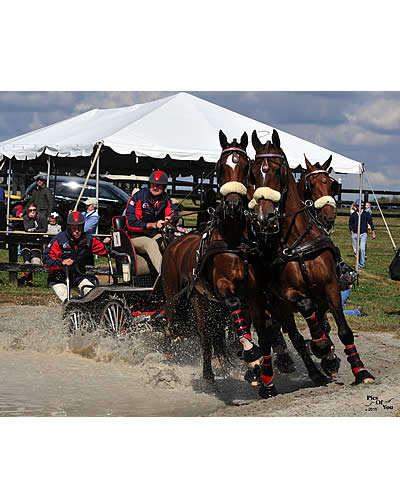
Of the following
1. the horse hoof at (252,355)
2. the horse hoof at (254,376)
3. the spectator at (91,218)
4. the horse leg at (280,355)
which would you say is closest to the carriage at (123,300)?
the horse leg at (280,355)

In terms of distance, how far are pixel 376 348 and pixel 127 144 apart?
613 cm

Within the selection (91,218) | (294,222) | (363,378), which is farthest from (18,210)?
(363,378)

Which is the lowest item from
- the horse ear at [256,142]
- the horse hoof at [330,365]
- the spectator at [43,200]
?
the horse hoof at [330,365]

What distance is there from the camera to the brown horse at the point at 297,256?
19.8ft

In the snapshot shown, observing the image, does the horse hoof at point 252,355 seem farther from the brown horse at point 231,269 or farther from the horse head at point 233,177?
the horse head at point 233,177

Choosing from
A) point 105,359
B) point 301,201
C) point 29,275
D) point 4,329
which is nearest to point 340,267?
point 301,201

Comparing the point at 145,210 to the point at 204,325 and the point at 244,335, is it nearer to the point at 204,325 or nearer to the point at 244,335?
the point at 204,325

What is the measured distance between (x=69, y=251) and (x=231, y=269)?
3.23m

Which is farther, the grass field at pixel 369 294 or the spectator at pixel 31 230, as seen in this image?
the spectator at pixel 31 230

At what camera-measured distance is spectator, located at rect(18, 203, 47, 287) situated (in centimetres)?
1427

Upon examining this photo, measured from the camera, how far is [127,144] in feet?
42.5

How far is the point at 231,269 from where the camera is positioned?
6340 millimetres

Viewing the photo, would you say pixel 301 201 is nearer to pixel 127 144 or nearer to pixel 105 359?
pixel 105 359

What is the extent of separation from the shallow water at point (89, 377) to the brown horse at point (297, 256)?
128cm
